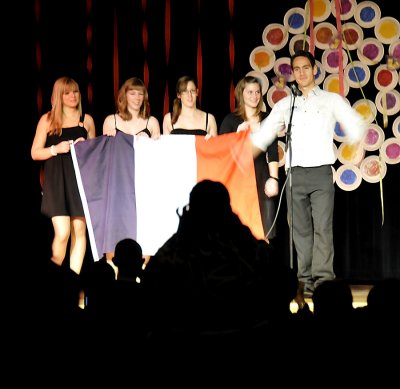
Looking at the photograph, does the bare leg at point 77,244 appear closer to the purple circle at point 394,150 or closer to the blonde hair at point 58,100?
the blonde hair at point 58,100

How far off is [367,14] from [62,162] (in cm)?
325

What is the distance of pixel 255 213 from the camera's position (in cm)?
564

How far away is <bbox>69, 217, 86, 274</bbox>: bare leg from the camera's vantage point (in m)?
5.72

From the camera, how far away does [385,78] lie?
22.6 ft

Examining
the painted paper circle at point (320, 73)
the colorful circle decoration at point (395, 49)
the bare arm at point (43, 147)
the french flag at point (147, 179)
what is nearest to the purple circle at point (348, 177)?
the painted paper circle at point (320, 73)

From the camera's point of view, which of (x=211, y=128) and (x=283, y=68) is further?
(x=283, y=68)

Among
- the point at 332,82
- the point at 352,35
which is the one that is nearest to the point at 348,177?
the point at 332,82

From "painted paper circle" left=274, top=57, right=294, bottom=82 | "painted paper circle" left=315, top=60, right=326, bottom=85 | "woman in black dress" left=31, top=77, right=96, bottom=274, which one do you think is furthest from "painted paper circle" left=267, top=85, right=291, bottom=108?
"woman in black dress" left=31, top=77, right=96, bottom=274

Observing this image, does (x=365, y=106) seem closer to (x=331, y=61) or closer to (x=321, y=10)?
(x=331, y=61)

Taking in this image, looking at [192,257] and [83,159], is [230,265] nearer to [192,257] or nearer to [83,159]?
[192,257]

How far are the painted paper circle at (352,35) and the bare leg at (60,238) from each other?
125 inches

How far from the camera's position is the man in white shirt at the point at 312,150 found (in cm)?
556

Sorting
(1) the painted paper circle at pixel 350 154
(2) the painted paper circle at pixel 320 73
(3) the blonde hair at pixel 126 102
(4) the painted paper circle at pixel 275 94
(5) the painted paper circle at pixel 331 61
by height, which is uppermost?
(5) the painted paper circle at pixel 331 61

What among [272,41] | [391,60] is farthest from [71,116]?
[391,60]
